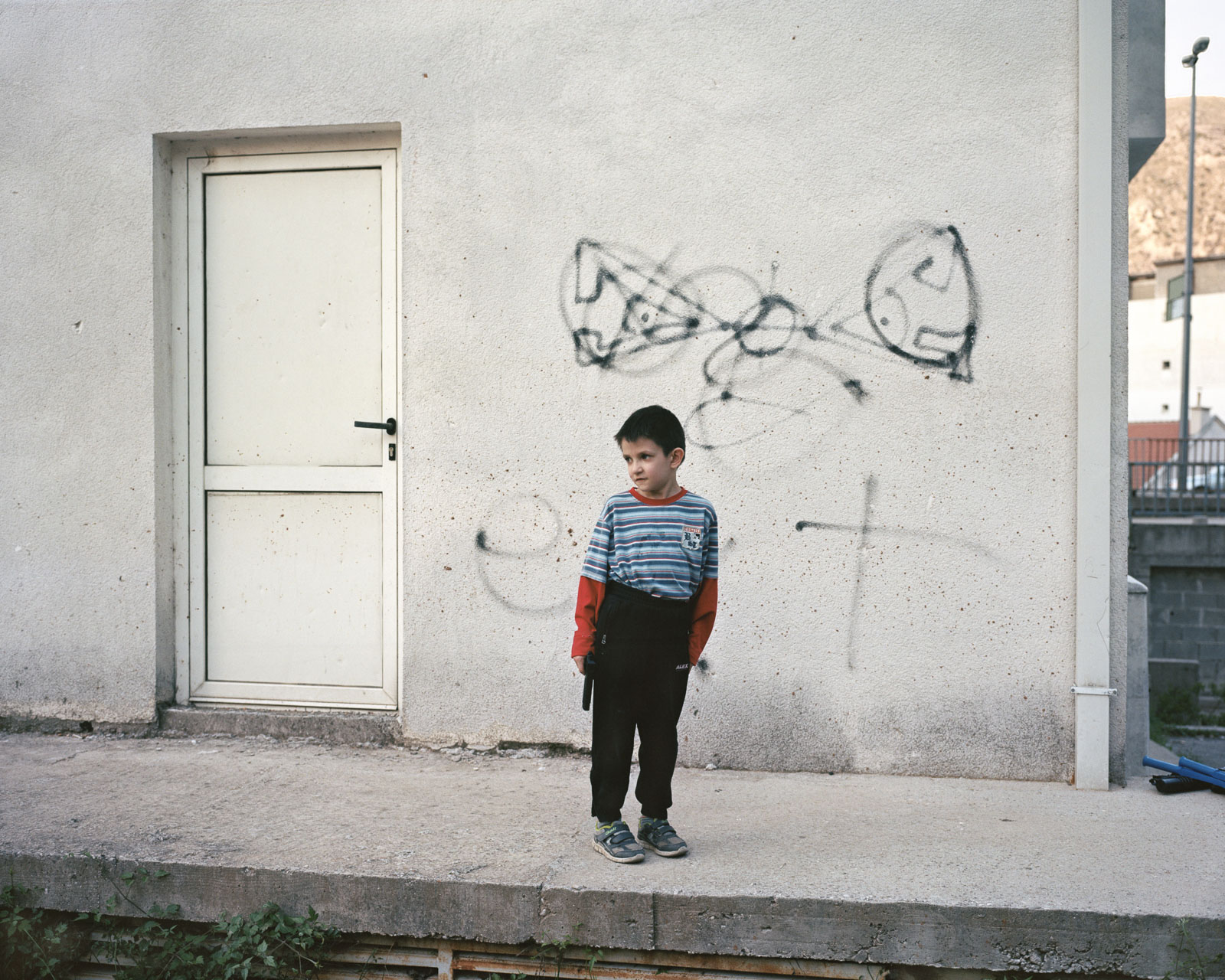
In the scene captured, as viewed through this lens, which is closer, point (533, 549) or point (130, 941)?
point (130, 941)

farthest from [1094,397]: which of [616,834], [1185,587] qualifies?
[1185,587]

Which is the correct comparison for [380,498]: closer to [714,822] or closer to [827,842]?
[714,822]

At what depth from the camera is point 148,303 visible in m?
4.03

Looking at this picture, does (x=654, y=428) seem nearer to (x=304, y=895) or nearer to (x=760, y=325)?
(x=760, y=325)

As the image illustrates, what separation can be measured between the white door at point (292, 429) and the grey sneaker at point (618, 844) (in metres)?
1.50

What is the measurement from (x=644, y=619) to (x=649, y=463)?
1.49 feet

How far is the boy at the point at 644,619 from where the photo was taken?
9.04 feet

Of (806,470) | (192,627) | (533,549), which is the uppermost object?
(806,470)

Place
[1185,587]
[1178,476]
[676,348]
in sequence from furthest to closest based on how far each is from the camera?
[1178,476]
[1185,587]
[676,348]

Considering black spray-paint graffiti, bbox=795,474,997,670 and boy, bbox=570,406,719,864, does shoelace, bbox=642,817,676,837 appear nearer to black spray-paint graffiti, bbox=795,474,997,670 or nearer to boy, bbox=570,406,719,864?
boy, bbox=570,406,719,864

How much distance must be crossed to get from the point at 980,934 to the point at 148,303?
152 inches

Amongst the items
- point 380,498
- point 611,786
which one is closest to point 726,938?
point 611,786

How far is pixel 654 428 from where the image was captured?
8.96 ft

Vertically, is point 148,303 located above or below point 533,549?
above
